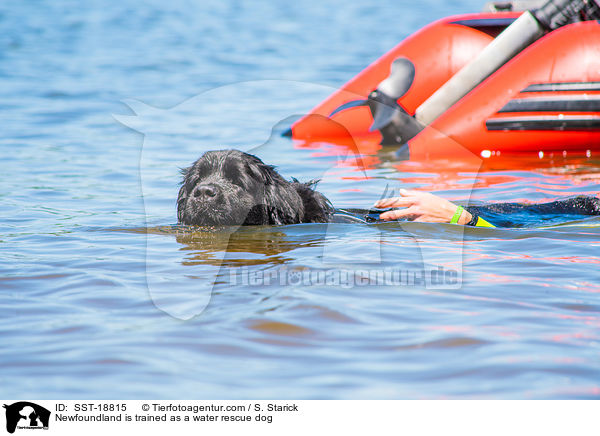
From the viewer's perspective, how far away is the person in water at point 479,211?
5.08 metres

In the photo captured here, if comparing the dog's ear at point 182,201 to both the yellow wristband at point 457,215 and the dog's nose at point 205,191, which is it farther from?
the yellow wristband at point 457,215

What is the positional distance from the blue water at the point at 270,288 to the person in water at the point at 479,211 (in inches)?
5.0

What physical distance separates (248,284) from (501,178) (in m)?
4.12

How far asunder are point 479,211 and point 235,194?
6.10 ft

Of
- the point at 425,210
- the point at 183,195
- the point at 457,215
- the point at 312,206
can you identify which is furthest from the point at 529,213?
the point at 183,195

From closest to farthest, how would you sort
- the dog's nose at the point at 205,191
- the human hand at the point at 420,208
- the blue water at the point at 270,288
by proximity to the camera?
the blue water at the point at 270,288 → the dog's nose at the point at 205,191 → the human hand at the point at 420,208

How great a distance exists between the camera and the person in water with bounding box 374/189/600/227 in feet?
16.7

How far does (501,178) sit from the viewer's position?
738 cm

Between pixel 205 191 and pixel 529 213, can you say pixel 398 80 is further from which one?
pixel 205 191

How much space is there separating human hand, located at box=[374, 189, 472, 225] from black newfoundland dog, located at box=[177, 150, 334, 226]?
0.65 m
